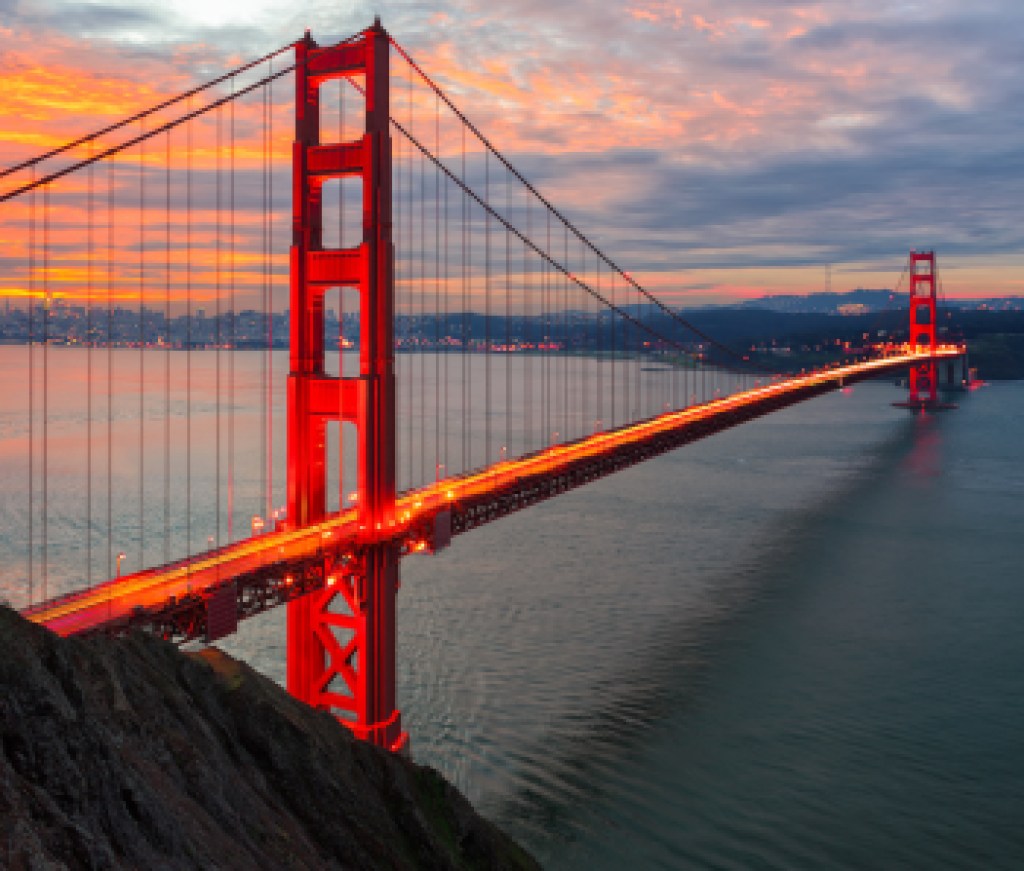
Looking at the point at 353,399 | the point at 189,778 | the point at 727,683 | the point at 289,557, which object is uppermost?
the point at 353,399

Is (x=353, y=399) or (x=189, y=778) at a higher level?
(x=353, y=399)

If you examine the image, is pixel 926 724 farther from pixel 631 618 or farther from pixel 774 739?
pixel 631 618

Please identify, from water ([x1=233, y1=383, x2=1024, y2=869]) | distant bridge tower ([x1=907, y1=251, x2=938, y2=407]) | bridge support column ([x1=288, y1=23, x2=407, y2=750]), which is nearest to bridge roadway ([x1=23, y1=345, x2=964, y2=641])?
bridge support column ([x1=288, y1=23, x2=407, y2=750])

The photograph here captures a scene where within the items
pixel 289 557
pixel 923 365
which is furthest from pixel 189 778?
pixel 923 365

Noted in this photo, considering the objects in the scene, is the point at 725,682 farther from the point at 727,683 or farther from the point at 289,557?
the point at 289,557

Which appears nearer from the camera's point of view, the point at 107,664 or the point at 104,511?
the point at 107,664

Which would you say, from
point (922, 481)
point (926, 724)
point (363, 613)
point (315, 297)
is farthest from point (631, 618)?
point (922, 481)

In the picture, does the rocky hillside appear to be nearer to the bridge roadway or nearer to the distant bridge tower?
the bridge roadway

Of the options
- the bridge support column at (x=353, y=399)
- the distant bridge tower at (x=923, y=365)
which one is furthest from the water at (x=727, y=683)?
the distant bridge tower at (x=923, y=365)
